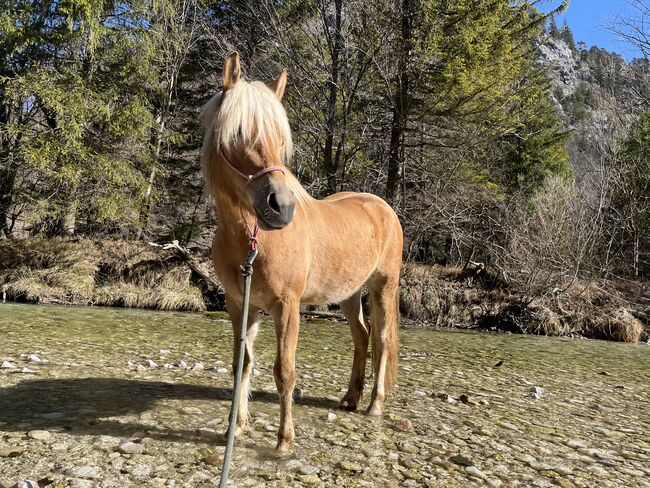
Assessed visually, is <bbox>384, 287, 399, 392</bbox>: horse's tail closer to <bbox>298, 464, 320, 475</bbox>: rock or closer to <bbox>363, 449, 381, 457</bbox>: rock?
<bbox>363, 449, 381, 457</bbox>: rock

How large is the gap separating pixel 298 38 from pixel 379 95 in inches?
135

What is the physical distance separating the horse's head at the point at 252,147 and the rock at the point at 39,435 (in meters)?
2.14

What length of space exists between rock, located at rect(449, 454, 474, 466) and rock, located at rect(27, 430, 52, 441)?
2.86 meters

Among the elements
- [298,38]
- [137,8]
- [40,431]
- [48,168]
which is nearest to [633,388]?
[40,431]

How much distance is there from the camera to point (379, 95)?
1498 cm

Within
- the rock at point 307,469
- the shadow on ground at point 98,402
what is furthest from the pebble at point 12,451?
the rock at point 307,469

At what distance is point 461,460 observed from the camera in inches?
130

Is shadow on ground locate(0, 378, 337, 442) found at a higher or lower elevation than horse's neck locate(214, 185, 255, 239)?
→ lower

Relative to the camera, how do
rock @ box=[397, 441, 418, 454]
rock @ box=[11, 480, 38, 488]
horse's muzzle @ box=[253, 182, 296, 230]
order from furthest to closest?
rock @ box=[397, 441, 418, 454], horse's muzzle @ box=[253, 182, 296, 230], rock @ box=[11, 480, 38, 488]

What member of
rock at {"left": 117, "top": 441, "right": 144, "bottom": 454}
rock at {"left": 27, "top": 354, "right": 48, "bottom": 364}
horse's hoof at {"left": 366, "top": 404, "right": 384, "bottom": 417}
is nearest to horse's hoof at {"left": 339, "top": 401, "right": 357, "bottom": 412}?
horse's hoof at {"left": 366, "top": 404, "right": 384, "bottom": 417}

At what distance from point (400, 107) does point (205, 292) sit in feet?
28.4

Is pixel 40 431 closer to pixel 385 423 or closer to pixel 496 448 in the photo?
pixel 385 423

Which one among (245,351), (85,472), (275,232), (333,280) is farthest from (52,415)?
(333,280)

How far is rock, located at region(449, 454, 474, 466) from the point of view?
10.7ft
